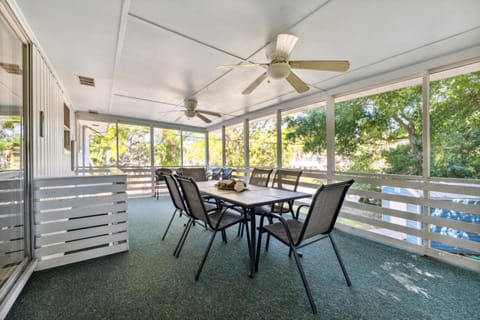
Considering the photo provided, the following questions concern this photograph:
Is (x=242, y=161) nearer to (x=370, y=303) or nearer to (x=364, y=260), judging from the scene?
(x=364, y=260)

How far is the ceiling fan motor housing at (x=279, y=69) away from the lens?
1960 millimetres

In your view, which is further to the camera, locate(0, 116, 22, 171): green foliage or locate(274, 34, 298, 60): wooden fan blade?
locate(274, 34, 298, 60): wooden fan blade

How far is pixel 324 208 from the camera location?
5.16 ft

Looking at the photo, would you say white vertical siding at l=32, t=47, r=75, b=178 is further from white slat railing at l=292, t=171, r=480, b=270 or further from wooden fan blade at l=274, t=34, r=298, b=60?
white slat railing at l=292, t=171, r=480, b=270

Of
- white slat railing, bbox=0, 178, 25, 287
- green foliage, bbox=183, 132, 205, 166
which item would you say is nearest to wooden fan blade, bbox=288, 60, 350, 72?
white slat railing, bbox=0, 178, 25, 287

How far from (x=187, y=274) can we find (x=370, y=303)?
155cm

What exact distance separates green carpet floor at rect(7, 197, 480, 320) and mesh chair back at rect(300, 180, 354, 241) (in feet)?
1.68

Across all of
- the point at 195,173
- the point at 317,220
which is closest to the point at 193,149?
the point at 195,173

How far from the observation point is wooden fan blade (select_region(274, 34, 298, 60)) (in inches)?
72.9

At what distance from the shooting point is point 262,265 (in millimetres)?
2045

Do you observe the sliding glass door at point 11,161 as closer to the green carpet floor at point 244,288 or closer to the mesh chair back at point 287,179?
the green carpet floor at point 244,288

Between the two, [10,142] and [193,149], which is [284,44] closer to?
[10,142]

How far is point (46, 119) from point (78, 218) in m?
1.33

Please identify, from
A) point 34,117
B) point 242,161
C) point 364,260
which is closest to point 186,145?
point 242,161
